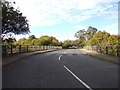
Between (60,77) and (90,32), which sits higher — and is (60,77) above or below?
below

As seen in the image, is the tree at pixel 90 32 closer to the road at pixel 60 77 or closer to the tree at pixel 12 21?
the tree at pixel 12 21

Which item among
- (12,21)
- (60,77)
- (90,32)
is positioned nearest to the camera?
(60,77)

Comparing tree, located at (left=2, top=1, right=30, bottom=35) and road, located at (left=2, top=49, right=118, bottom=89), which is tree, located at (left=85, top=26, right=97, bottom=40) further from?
road, located at (left=2, top=49, right=118, bottom=89)

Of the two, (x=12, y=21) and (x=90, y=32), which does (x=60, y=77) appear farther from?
(x=90, y=32)

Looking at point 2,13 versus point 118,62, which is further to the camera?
point 2,13

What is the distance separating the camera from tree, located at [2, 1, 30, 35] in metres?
15.0

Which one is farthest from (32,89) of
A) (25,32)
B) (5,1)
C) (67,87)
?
(25,32)

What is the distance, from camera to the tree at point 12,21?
592 inches

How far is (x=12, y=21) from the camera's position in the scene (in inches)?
637

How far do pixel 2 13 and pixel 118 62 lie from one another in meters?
12.6

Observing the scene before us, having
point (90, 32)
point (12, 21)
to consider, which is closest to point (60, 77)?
point (12, 21)

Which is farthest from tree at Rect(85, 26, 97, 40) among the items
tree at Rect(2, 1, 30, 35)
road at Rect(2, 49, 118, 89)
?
road at Rect(2, 49, 118, 89)

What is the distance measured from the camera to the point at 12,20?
628 inches

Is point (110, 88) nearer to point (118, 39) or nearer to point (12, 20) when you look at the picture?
point (12, 20)
